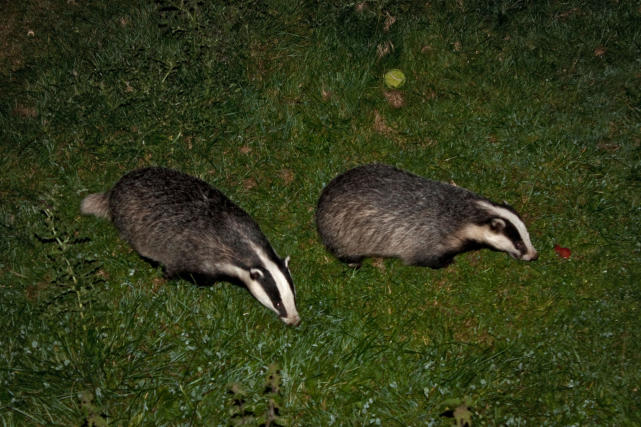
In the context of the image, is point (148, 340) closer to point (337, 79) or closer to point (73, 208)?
point (73, 208)

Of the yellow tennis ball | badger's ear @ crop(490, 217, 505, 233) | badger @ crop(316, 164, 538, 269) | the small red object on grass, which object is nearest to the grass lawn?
the small red object on grass

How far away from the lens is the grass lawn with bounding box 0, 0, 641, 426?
4.09 metres

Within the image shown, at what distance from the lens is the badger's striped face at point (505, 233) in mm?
4801

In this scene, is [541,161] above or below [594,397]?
above

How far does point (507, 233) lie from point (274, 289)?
2398 millimetres

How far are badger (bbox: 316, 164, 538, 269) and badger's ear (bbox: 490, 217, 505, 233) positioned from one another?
1 centimetres

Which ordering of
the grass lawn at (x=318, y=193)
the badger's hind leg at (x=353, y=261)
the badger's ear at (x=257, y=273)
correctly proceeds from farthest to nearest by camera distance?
the badger's hind leg at (x=353, y=261) < the badger's ear at (x=257, y=273) < the grass lawn at (x=318, y=193)

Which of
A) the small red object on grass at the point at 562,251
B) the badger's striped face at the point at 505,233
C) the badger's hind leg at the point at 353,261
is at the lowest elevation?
the badger's hind leg at the point at 353,261

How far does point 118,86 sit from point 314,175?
2861mm

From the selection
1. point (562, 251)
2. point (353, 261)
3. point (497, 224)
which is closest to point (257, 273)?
point (353, 261)

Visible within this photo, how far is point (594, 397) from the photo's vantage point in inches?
167

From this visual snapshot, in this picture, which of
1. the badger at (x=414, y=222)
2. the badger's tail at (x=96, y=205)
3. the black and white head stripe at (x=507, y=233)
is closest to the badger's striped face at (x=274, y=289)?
the badger at (x=414, y=222)

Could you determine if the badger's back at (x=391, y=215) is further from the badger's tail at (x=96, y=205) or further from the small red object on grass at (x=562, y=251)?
the badger's tail at (x=96, y=205)

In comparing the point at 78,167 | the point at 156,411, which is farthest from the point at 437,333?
the point at 78,167
